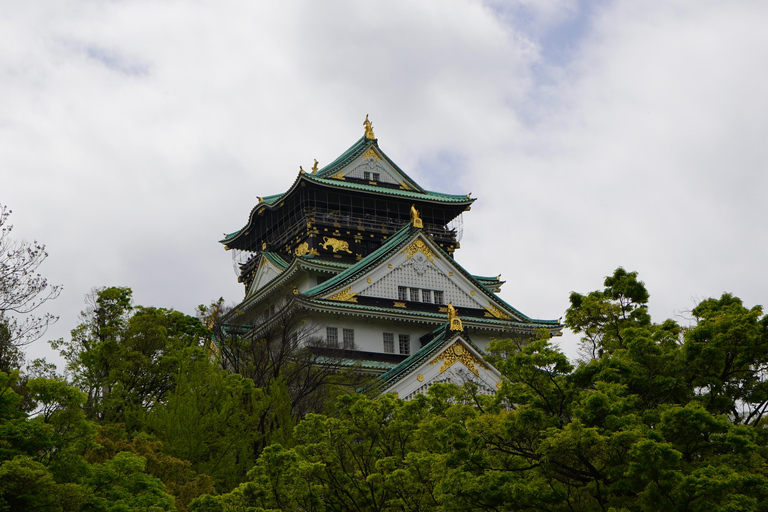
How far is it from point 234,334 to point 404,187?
1900 cm

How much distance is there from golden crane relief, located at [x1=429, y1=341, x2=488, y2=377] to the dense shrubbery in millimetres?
10735

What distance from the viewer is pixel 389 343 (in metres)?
37.3

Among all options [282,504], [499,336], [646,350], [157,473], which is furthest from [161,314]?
[499,336]

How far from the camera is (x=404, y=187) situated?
46.9m

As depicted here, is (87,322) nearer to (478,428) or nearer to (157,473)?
(157,473)

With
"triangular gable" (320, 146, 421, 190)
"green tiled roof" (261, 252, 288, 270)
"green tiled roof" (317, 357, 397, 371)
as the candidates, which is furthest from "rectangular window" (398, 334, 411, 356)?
"triangular gable" (320, 146, 421, 190)

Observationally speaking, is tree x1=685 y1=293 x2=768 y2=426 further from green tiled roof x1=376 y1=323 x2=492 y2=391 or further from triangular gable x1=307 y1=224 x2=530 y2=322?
triangular gable x1=307 y1=224 x2=530 y2=322

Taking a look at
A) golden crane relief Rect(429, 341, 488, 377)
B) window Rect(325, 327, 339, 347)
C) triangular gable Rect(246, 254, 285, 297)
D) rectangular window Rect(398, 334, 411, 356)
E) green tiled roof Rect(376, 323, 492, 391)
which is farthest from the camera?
triangular gable Rect(246, 254, 285, 297)

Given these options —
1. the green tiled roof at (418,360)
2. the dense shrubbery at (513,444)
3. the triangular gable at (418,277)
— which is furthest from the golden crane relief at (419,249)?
the dense shrubbery at (513,444)

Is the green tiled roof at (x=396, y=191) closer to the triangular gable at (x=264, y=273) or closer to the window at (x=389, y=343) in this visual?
the triangular gable at (x=264, y=273)

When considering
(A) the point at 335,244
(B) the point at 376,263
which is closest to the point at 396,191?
(A) the point at 335,244

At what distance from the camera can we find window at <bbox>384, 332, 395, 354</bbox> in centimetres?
3716

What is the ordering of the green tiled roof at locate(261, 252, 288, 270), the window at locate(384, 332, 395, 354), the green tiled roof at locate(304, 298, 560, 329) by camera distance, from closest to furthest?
the green tiled roof at locate(304, 298, 560, 329) → the window at locate(384, 332, 395, 354) → the green tiled roof at locate(261, 252, 288, 270)

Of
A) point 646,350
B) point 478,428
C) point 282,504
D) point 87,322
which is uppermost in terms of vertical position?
point 87,322
